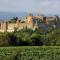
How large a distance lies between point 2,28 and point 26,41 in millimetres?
25515

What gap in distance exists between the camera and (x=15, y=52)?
70.3 ft

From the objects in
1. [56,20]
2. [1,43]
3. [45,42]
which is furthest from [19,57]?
[56,20]

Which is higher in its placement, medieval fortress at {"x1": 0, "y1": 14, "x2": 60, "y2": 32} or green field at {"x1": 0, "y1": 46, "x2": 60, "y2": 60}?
medieval fortress at {"x1": 0, "y1": 14, "x2": 60, "y2": 32}

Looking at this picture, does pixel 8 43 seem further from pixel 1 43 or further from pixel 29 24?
pixel 29 24

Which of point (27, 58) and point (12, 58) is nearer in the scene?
point (12, 58)

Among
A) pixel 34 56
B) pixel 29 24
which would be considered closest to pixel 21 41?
pixel 34 56

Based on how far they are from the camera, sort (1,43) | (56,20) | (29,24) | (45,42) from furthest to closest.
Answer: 1. (56,20)
2. (29,24)
3. (45,42)
4. (1,43)

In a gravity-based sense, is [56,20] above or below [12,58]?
above

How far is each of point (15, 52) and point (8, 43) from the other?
1329cm

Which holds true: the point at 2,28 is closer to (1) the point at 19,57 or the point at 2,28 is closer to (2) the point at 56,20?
(2) the point at 56,20

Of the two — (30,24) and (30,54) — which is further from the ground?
(30,24)

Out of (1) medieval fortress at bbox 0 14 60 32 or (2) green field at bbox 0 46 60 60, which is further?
(1) medieval fortress at bbox 0 14 60 32

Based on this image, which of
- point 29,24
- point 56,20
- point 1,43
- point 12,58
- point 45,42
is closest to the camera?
point 12,58

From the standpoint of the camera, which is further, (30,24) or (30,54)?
(30,24)
